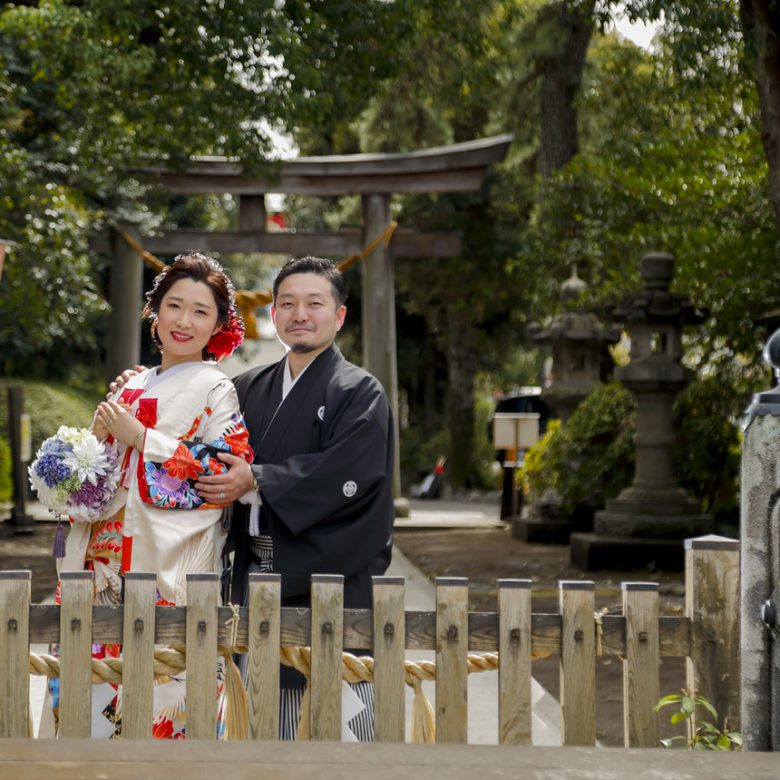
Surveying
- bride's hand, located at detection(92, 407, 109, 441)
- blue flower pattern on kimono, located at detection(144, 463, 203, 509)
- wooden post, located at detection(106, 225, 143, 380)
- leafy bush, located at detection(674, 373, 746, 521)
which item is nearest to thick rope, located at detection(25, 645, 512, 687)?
blue flower pattern on kimono, located at detection(144, 463, 203, 509)

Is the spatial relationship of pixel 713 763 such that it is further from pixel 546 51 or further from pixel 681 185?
pixel 546 51

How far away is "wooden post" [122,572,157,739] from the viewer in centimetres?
336

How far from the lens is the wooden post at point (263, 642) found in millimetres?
3379

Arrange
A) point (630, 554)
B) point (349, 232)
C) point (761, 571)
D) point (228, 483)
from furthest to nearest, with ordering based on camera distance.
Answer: point (349, 232)
point (630, 554)
point (228, 483)
point (761, 571)

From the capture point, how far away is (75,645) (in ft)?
11.1

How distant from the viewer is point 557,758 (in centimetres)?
294

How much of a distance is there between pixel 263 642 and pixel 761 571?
52.7 inches

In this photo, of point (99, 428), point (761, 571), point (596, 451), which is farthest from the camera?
point (596, 451)

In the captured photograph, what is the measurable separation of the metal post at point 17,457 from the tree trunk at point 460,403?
46.3 ft

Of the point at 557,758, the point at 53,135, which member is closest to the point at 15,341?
the point at 53,135

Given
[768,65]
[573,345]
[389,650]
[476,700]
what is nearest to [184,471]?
[389,650]

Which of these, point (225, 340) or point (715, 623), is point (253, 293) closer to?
point (225, 340)

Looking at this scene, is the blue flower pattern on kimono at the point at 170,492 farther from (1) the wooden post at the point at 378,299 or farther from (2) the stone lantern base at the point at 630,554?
(1) the wooden post at the point at 378,299

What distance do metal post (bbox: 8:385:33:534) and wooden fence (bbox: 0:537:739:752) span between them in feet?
36.6
